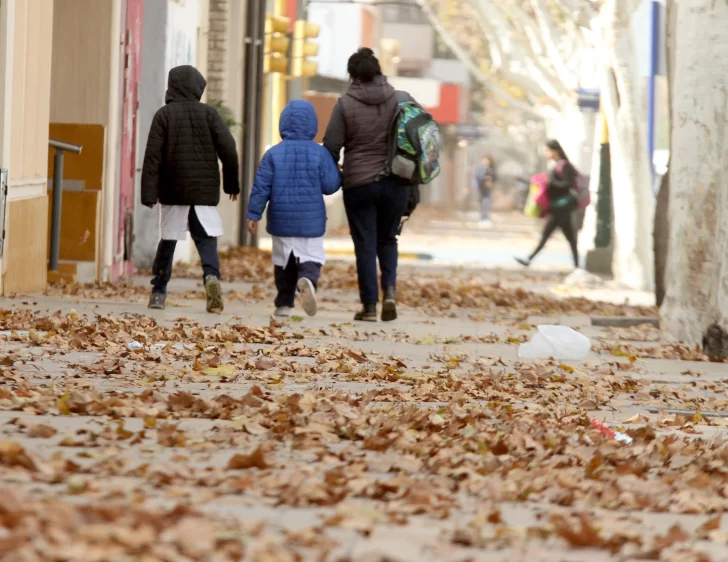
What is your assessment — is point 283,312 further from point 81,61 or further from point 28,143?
point 81,61

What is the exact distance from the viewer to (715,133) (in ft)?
37.8

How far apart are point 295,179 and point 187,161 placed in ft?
2.55

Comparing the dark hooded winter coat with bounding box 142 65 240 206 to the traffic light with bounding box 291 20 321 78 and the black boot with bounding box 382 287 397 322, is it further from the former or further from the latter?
the traffic light with bounding box 291 20 321 78

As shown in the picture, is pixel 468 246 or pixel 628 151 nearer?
pixel 628 151

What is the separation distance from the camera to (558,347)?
1038cm

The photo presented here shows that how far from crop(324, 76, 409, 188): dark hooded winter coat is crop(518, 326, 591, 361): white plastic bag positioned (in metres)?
2.01

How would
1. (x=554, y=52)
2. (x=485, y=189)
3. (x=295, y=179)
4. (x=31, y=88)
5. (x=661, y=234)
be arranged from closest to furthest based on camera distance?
(x=295, y=179), (x=31, y=88), (x=661, y=234), (x=554, y=52), (x=485, y=189)

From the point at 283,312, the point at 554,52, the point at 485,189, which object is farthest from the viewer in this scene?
the point at 485,189

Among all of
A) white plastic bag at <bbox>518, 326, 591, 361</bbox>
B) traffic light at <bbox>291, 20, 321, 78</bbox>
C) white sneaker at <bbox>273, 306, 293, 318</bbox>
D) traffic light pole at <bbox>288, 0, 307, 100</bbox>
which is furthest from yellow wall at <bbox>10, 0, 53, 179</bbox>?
traffic light pole at <bbox>288, 0, 307, 100</bbox>

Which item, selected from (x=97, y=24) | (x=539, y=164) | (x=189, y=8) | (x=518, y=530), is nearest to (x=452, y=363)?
(x=518, y=530)

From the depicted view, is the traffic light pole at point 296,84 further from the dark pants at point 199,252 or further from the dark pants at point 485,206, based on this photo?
the dark pants at point 199,252

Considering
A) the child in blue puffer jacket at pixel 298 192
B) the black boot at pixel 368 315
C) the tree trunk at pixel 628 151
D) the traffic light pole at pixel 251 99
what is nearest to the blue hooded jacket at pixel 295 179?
the child in blue puffer jacket at pixel 298 192

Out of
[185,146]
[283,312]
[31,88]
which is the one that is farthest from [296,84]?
[185,146]

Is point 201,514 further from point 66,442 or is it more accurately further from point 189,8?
point 189,8
